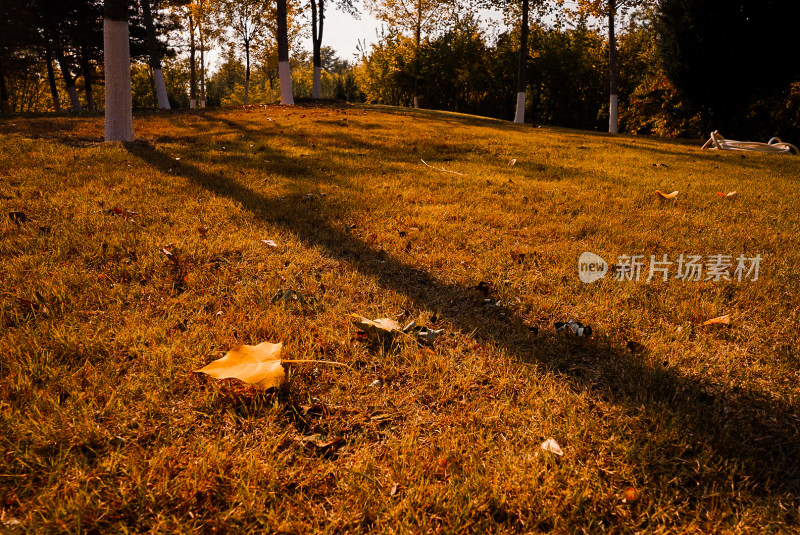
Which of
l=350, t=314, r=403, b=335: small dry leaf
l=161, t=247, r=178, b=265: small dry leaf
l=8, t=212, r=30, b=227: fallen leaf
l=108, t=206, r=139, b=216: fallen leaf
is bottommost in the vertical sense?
l=350, t=314, r=403, b=335: small dry leaf

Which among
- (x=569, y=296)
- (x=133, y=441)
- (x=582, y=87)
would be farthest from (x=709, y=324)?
(x=582, y=87)

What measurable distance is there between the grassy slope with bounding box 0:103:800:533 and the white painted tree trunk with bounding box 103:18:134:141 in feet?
10.4

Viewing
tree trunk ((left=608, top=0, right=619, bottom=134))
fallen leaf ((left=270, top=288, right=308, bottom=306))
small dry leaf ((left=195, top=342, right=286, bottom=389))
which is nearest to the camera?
small dry leaf ((left=195, top=342, right=286, bottom=389))

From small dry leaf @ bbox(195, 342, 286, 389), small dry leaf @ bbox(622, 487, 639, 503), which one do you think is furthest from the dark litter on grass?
small dry leaf @ bbox(195, 342, 286, 389)

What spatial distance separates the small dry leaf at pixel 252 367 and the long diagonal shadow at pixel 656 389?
3.14ft

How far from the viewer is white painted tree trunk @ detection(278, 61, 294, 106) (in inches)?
632

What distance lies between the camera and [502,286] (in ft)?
8.71

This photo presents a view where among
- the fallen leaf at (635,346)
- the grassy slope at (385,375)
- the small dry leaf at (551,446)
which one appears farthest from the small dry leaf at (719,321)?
the small dry leaf at (551,446)

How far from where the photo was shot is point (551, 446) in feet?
4.82

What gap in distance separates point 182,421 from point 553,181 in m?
5.37

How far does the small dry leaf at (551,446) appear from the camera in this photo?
144 centimetres

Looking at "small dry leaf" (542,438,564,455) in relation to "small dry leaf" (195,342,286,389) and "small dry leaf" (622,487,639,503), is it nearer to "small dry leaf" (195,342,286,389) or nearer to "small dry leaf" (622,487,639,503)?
"small dry leaf" (622,487,639,503)

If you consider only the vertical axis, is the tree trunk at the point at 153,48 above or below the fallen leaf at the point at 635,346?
above

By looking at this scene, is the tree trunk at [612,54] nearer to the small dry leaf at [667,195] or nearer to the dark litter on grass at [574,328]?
the small dry leaf at [667,195]
